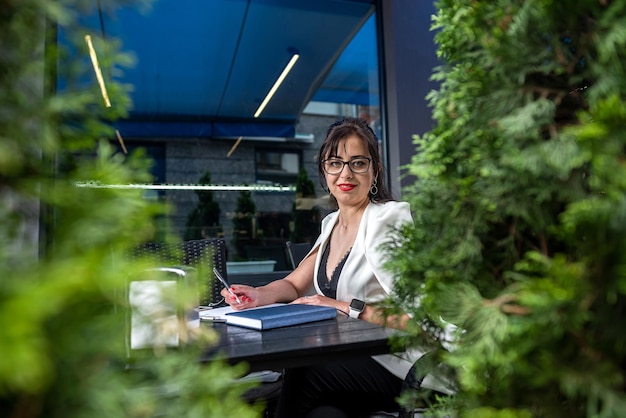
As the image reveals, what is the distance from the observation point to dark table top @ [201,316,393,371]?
3.95 ft

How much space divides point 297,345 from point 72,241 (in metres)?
0.78

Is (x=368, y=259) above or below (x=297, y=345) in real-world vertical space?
above

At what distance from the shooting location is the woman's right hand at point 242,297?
199 centimetres

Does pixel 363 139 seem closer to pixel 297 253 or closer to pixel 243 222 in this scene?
pixel 297 253

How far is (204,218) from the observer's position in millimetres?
5730

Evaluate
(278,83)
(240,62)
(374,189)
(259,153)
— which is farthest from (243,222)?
(374,189)

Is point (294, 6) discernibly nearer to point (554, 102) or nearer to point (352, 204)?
point (352, 204)

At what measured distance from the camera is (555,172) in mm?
765

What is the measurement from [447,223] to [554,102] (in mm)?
269

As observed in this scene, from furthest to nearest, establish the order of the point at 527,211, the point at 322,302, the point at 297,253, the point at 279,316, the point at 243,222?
the point at 243,222 → the point at 297,253 → the point at 322,302 → the point at 279,316 → the point at 527,211

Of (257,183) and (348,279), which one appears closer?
(348,279)

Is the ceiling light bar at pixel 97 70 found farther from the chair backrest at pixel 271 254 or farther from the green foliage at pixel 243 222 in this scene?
the green foliage at pixel 243 222

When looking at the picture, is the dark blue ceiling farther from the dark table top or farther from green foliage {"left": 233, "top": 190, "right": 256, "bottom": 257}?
the dark table top

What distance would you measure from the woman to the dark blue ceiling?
3175 millimetres
